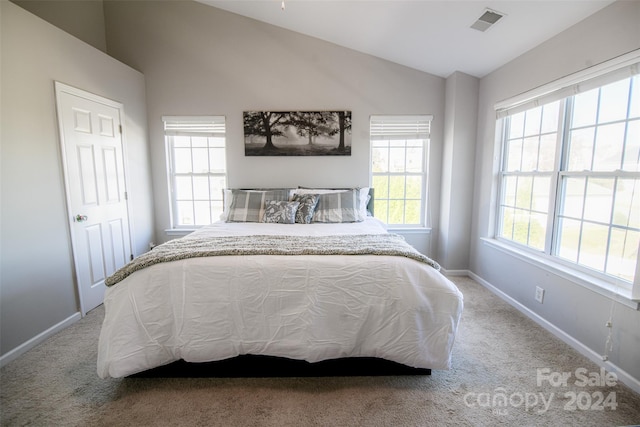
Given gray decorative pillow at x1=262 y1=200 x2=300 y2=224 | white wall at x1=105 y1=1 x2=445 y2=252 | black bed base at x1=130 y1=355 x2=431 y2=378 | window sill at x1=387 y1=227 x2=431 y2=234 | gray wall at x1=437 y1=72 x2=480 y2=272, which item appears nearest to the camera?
black bed base at x1=130 y1=355 x2=431 y2=378

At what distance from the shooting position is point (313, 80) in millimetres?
3555

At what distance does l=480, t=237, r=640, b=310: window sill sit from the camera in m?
1.77

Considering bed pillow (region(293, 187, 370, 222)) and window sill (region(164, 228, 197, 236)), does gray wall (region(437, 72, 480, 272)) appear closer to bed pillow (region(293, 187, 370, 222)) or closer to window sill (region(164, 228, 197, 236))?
bed pillow (region(293, 187, 370, 222))

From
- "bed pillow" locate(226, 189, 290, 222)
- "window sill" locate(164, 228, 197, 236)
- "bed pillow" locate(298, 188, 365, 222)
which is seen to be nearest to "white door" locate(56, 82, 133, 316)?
"window sill" locate(164, 228, 197, 236)

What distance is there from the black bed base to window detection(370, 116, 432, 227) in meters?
2.33

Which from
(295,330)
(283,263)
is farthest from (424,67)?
(295,330)

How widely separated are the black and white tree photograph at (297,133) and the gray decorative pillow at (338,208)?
0.70 m

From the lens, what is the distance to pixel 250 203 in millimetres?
3303

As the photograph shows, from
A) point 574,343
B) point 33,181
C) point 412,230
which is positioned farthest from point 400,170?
point 33,181

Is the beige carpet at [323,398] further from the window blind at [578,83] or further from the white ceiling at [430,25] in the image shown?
the white ceiling at [430,25]

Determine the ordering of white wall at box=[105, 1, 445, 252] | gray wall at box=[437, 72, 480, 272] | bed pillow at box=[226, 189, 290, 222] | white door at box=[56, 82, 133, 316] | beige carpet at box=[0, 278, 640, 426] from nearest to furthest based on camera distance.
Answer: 1. beige carpet at box=[0, 278, 640, 426]
2. white door at box=[56, 82, 133, 316]
3. bed pillow at box=[226, 189, 290, 222]
4. gray wall at box=[437, 72, 480, 272]
5. white wall at box=[105, 1, 445, 252]

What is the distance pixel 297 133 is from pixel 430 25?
5.89 feet

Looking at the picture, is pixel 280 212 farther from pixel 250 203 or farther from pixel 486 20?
pixel 486 20

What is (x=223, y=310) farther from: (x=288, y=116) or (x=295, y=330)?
(x=288, y=116)
